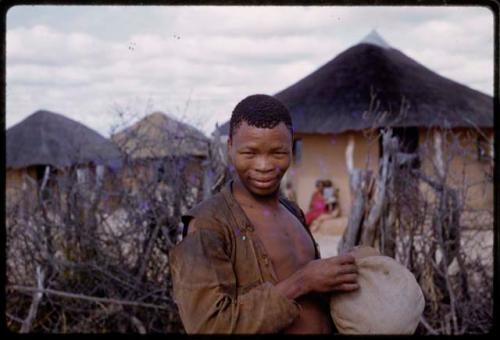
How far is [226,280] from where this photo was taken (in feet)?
5.99

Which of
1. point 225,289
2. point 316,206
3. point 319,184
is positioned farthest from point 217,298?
point 319,184

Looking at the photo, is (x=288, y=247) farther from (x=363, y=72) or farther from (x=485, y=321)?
(x=363, y=72)

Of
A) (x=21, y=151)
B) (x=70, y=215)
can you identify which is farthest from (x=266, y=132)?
(x=21, y=151)

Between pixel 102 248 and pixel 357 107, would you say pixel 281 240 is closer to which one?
pixel 102 248

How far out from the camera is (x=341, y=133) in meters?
14.6

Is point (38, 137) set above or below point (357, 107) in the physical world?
below

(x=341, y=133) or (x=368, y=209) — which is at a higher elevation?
(x=341, y=133)

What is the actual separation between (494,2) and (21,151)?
17.5m

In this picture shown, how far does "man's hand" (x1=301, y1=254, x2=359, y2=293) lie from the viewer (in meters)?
1.84

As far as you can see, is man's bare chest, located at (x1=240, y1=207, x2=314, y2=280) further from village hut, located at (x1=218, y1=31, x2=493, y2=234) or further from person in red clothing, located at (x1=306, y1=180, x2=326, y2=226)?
village hut, located at (x1=218, y1=31, x2=493, y2=234)

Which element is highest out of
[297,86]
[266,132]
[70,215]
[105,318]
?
[297,86]

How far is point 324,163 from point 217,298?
1263cm

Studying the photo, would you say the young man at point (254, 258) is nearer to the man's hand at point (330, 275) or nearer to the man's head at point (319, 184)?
the man's hand at point (330, 275)

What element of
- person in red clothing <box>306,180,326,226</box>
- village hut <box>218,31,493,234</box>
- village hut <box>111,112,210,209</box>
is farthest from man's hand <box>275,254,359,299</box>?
village hut <box>218,31,493,234</box>
